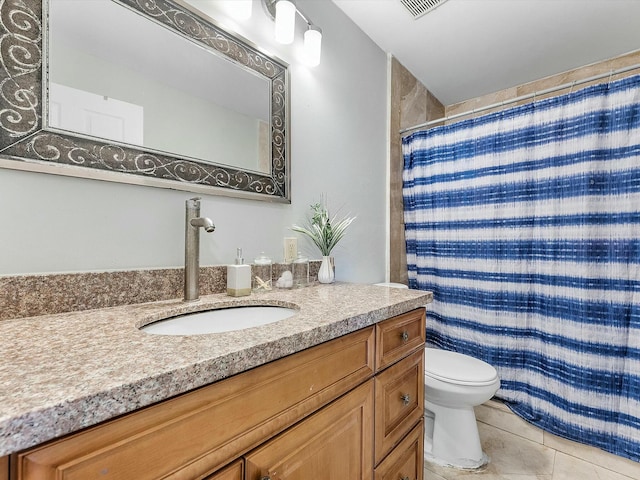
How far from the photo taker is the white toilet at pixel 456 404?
143 cm

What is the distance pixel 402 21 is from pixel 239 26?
1.09 meters

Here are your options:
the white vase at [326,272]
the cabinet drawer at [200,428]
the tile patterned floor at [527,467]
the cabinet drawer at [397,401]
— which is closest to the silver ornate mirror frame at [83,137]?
the white vase at [326,272]

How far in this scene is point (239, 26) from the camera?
4.08ft

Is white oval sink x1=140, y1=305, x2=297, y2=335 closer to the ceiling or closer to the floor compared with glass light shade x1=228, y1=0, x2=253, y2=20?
closer to the floor

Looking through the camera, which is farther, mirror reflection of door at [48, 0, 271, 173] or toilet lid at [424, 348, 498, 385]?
toilet lid at [424, 348, 498, 385]

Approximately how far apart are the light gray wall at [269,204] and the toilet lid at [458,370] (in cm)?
58

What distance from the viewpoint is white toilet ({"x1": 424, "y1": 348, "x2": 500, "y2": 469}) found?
1432 millimetres

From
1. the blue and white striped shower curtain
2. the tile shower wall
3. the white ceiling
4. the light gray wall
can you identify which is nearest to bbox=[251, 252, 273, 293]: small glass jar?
the light gray wall

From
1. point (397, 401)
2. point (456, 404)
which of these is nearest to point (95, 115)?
point (397, 401)

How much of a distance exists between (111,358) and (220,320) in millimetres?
475

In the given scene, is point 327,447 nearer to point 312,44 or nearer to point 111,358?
point 111,358

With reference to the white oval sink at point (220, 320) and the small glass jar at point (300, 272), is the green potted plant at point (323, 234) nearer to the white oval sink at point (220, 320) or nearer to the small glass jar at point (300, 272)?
the small glass jar at point (300, 272)

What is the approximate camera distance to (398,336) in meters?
1.00

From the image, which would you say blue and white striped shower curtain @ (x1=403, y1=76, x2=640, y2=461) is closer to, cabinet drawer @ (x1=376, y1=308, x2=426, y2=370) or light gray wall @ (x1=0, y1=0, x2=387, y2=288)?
light gray wall @ (x1=0, y1=0, x2=387, y2=288)
